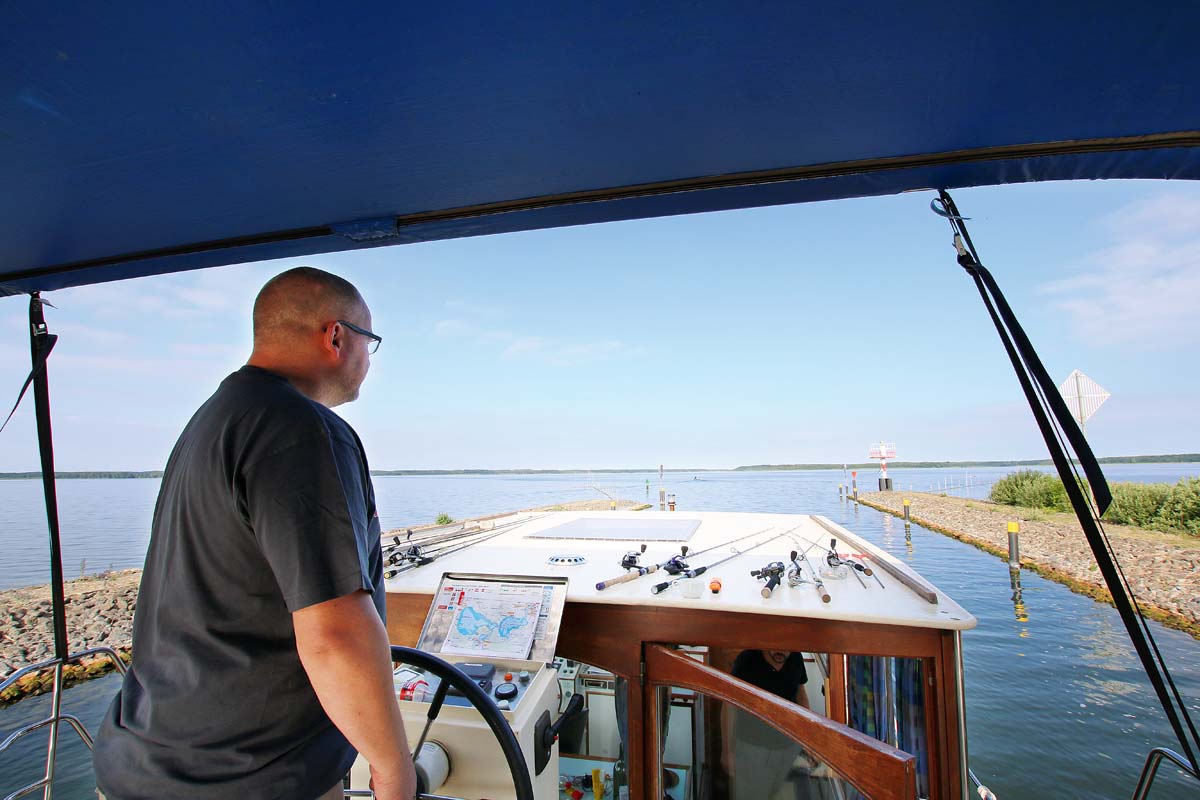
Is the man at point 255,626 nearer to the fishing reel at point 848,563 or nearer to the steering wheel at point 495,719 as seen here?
the steering wheel at point 495,719

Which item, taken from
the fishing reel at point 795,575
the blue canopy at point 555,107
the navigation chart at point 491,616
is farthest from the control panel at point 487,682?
the blue canopy at point 555,107

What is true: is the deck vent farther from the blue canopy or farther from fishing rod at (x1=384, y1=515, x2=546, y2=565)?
the blue canopy

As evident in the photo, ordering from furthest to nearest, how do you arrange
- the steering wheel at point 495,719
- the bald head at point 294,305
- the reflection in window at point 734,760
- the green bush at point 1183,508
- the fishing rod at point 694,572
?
the green bush at point 1183,508 → the fishing rod at point 694,572 → the reflection in window at point 734,760 → the steering wheel at point 495,719 → the bald head at point 294,305

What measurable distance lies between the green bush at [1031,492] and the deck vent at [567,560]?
69.2ft

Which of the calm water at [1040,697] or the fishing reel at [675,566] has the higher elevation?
the fishing reel at [675,566]

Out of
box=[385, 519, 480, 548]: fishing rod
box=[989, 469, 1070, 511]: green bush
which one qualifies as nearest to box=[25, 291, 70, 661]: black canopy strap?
box=[385, 519, 480, 548]: fishing rod

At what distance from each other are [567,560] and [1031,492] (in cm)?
2395

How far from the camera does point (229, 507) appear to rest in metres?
0.71

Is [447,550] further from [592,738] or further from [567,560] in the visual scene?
[592,738]

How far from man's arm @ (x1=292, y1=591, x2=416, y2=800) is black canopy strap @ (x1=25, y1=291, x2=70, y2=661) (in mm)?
1414

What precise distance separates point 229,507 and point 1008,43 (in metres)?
1.25

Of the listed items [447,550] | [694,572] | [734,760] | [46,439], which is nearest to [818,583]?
[694,572]

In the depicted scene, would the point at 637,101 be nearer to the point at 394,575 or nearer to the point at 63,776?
the point at 394,575

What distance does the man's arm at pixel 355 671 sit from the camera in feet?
2.17
